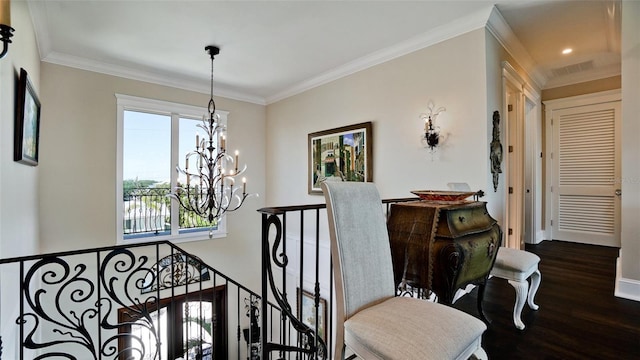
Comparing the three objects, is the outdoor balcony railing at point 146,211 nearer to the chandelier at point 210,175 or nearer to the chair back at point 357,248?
the chandelier at point 210,175

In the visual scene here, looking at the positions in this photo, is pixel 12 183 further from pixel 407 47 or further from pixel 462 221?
pixel 407 47

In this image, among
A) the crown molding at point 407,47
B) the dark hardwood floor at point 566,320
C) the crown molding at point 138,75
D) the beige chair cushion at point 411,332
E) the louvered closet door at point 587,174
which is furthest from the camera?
the louvered closet door at point 587,174

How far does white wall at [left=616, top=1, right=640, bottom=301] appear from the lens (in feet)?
7.75

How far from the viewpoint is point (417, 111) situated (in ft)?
10.7

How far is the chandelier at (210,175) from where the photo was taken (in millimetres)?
3180

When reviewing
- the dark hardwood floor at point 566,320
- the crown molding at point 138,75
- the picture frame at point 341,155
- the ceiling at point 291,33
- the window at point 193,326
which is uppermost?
the ceiling at point 291,33

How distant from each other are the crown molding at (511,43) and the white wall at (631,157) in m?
0.87

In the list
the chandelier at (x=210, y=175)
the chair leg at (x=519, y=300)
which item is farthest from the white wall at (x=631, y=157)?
the chandelier at (x=210, y=175)

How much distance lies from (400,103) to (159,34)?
2793 millimetres

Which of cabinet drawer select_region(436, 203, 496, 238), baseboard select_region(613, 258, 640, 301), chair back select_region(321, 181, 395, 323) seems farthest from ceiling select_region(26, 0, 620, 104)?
baseboard select_region(613, 258, 640, 301)

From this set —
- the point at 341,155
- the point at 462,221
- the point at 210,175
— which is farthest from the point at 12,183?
the point at 341,155

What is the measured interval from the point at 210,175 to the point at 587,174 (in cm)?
556

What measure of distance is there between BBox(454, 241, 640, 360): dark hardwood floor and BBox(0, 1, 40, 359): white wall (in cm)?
304

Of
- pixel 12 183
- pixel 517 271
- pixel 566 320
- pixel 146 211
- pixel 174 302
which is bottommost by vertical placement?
pixel 174 302
